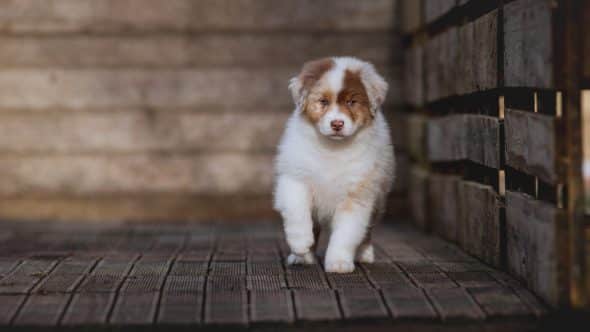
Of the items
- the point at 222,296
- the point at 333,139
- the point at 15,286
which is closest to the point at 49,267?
the point at 15,286

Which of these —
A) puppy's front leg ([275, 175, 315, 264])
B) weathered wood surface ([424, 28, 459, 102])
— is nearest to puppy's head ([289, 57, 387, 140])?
puppy's front leg ([275, 175, 315, 264])

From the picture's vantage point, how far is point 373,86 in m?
4.82

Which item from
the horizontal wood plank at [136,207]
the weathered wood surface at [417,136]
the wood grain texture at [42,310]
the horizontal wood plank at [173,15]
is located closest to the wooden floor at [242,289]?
the wood grain texture at [42,310]

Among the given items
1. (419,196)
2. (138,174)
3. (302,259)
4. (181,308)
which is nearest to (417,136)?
(419,196)

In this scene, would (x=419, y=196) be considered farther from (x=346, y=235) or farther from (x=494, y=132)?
(x=346, y=235)

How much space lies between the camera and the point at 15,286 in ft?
13.9

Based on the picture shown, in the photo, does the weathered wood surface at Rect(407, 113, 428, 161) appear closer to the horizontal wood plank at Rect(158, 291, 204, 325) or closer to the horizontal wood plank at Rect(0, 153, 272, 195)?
the horizontal wood plank at Rect(0, 153, 272, 195)

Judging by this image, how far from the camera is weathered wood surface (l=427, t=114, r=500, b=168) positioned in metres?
4.88

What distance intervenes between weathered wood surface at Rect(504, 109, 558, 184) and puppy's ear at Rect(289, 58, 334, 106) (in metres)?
0.90

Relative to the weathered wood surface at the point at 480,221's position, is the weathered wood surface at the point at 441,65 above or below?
above

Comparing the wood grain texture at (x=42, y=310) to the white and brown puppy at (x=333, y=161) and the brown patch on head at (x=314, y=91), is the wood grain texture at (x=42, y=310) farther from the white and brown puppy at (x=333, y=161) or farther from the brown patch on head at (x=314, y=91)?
the brown patch on head at (x=314, y=91)

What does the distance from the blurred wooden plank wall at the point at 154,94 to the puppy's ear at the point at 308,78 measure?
260 centimetres

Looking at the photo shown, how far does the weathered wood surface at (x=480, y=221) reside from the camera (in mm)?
4766

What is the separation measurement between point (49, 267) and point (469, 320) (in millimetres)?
2183
